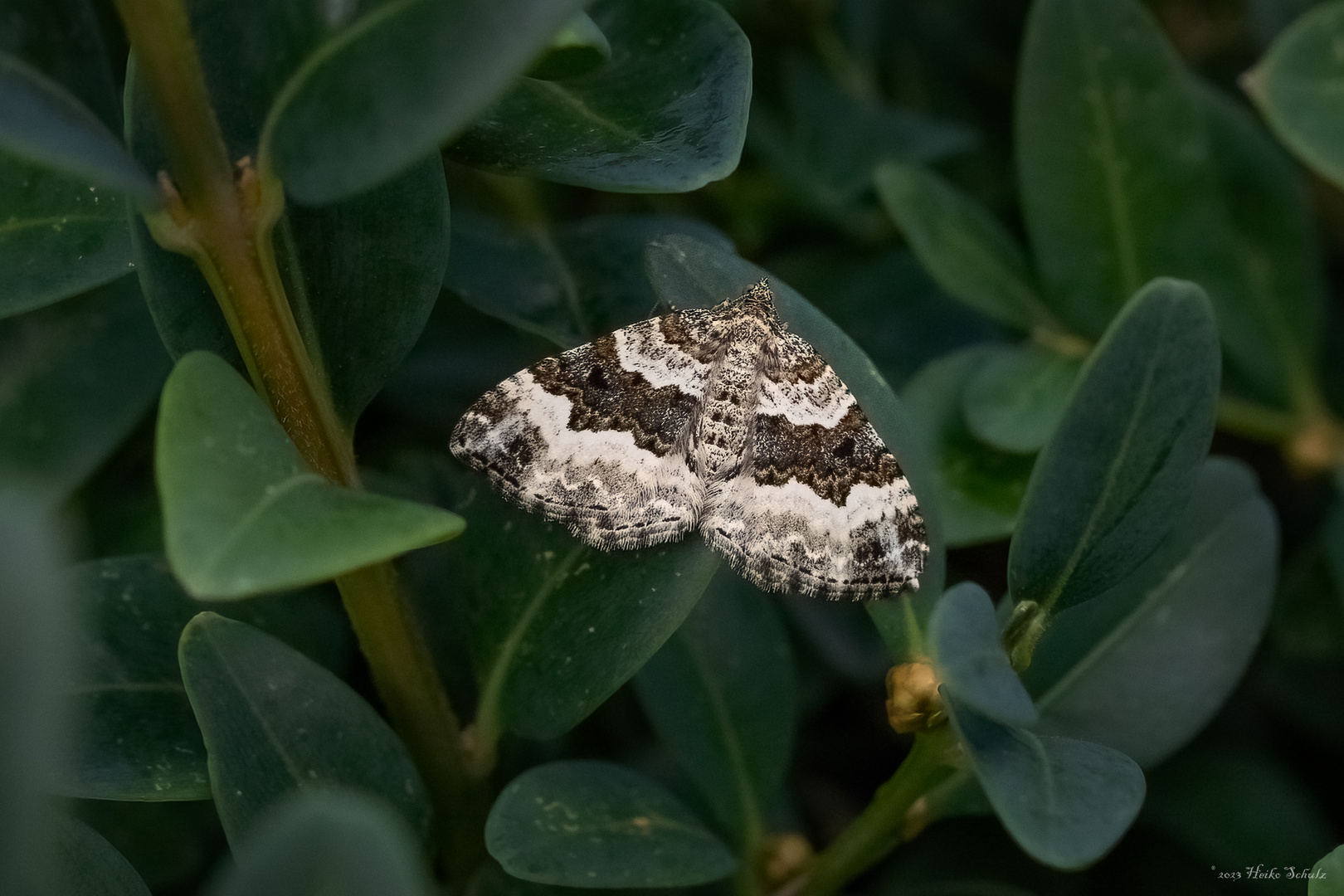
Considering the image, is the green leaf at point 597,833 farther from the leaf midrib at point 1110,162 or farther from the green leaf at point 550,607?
the leaf midrib at point 1110,162

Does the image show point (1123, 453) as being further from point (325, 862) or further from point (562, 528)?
point (325, 862)

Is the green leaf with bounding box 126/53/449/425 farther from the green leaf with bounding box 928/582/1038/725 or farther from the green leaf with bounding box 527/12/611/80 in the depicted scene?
the green leaf with bounding box 928/582/1038/725

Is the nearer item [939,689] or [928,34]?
[939,689]

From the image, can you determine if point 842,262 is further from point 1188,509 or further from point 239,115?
point 239,115

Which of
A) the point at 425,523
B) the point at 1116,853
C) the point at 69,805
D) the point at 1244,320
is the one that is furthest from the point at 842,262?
the point at 69,805

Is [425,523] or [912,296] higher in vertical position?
[425,523]

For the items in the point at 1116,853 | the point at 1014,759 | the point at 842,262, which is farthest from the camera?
the point at 842,262

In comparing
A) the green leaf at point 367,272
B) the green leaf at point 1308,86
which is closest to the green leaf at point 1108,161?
the green leaf at point 1308,86
